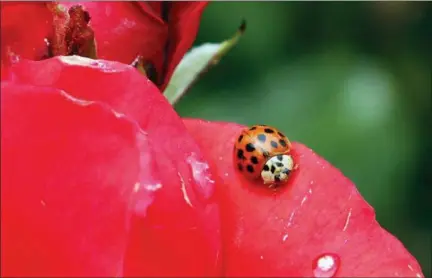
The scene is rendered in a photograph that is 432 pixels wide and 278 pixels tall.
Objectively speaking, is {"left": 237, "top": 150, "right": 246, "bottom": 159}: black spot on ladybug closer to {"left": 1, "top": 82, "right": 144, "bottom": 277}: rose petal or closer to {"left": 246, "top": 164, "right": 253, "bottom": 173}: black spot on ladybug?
{"left": 246, "top": 164, "right": 253, "bottom": 173}: black spot on ladybug

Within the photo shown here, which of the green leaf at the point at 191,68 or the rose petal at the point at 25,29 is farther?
the green leaf at the point at 191,68

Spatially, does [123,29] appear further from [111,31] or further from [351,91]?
[351,91]

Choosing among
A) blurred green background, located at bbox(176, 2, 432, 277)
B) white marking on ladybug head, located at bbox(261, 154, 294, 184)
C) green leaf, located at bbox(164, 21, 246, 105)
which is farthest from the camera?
blurred green background, located at bbox(176, 2, 432, 277)

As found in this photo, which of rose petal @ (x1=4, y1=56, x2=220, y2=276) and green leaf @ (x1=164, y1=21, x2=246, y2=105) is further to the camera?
green leaf @ (x1=164, y1=21, x2=246, y2=105)

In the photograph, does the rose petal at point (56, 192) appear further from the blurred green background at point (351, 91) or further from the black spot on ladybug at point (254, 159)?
the blurred green background at point (351, 91)

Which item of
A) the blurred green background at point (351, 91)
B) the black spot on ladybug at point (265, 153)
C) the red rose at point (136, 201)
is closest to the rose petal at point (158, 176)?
the red rose at point (136, 201)

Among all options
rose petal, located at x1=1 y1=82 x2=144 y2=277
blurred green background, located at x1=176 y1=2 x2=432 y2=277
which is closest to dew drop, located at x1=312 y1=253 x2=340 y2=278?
rose petal, located at x1=1 y1=82 x2=144 y2=277

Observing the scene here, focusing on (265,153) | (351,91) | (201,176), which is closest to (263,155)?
(265,153)
